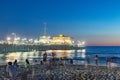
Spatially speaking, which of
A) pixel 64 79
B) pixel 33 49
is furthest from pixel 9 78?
pixel 33 49

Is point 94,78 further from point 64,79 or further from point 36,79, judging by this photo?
point 36,79

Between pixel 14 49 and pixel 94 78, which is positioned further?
pixel 14 49

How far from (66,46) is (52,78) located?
15402 cm

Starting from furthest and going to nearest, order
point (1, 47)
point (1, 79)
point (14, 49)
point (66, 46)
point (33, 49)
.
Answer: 1. point (66, 46)
2. point (33, 49)
3. point (14, 49)
4. point (1, 47)
5. point (1, 79)

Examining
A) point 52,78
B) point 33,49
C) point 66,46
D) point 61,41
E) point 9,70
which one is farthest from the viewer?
point 61,41

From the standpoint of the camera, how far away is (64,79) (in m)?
20.0

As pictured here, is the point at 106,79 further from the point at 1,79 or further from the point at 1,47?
the point at 1,47

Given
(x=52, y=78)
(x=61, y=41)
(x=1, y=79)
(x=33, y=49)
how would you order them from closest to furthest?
(x=1, y=79), (x=52, y=78), (x=33, y=49), (x=61, y=41)

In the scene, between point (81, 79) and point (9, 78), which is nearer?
point (9, 78)

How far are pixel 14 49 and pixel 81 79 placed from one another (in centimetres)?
9337

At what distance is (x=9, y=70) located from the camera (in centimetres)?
1739

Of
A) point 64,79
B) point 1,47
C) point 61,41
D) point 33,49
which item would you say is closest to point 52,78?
point 64,79

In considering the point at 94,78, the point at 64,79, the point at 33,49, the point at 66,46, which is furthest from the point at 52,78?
the point at 66,46

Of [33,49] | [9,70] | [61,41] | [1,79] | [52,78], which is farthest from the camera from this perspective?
[61,41]
